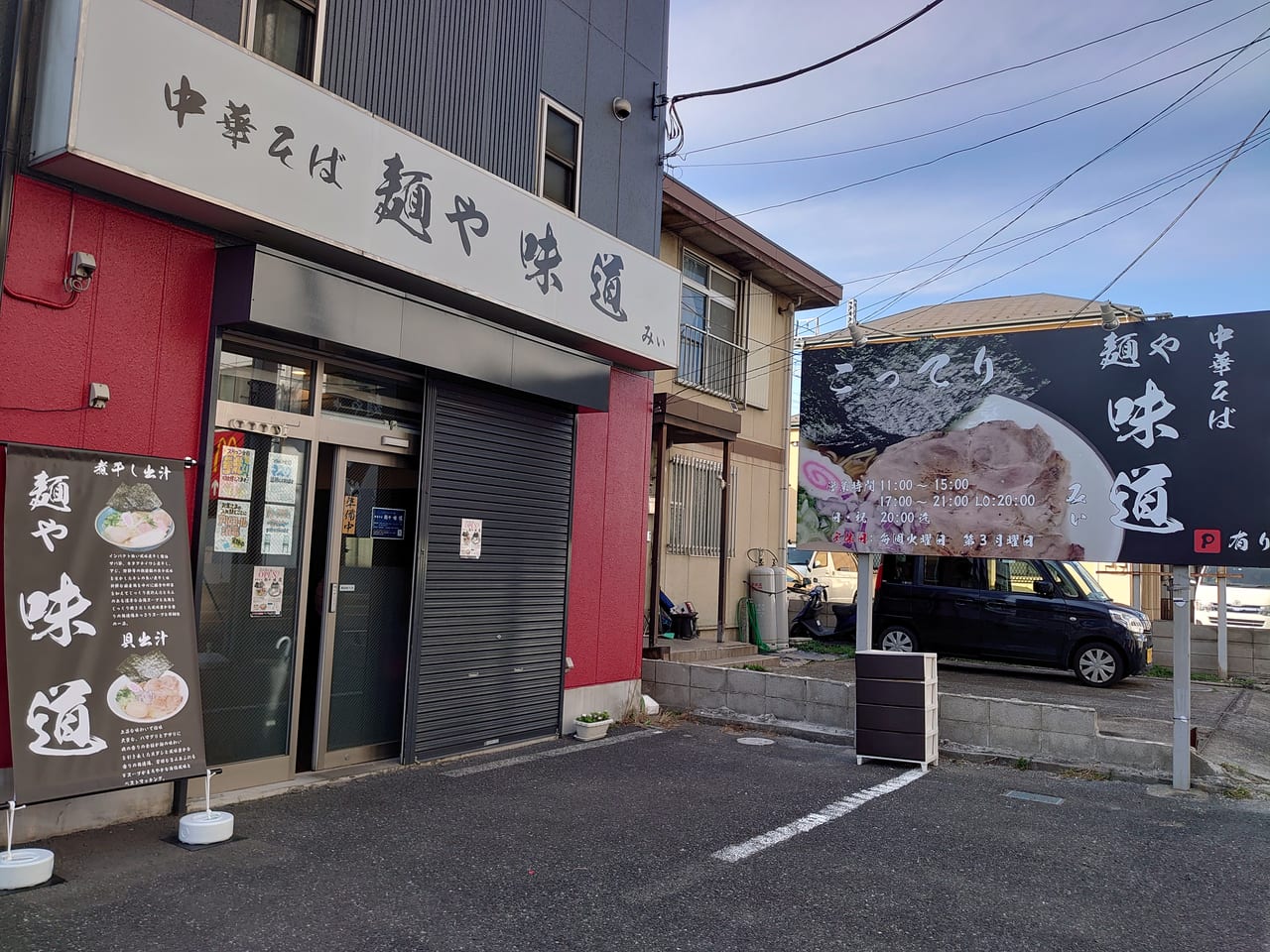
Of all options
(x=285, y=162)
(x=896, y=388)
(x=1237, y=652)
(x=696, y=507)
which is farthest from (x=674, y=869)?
(x=1237, y=652)

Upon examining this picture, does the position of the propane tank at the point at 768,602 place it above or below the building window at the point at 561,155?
below

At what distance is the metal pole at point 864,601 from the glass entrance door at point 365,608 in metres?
4.01

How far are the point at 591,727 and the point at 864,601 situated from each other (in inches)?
109

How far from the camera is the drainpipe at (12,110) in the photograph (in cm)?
476

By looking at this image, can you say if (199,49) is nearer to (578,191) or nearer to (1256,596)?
(578,191)

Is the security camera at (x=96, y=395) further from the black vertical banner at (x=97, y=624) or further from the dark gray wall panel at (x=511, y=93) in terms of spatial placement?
the dark gray wall panel at (x=511, y=93)

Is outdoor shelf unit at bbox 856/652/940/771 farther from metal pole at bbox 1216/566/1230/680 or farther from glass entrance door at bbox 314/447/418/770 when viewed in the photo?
metal pole at bbox 1216/566/1230/680

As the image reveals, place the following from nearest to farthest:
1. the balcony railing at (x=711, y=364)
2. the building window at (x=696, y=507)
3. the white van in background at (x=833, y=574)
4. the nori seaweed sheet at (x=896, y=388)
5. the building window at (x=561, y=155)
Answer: the nori seaweed sheet at (x=896, y=388) → the building window at (x=561, y=155) → the building window at (x=696, y=507) → the balcony railing at (x=711, y=364) → the white van in background at (x=833, y=574)

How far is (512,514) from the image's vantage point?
8.12 meters

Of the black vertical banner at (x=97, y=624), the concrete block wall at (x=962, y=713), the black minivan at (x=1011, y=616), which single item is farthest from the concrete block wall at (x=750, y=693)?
the black vertical banner at (x=97, y=624)

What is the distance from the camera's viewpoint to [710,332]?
46.4 feet

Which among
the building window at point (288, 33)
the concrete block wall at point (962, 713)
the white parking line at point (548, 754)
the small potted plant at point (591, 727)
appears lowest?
the white parking line at point (548, 754)

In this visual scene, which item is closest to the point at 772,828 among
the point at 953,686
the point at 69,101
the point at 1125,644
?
the point at 69,101

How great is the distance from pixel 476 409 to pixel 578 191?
7.91 feet
